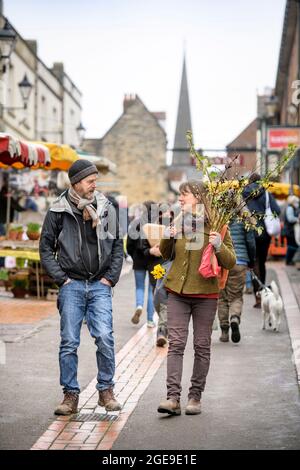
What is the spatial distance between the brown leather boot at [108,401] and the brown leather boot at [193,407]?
1.69ft

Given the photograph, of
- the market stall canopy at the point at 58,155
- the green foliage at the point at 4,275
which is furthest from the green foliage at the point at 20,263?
the market stall canopy at the point at 58,155

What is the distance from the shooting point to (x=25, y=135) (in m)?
34.2

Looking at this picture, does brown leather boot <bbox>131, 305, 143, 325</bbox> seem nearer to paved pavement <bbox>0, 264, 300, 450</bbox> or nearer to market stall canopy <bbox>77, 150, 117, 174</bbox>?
paved pavement <bbox>0, 264, 300, 450</bbox>

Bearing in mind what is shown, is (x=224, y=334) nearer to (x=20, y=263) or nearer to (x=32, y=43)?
(x=20, y=263)

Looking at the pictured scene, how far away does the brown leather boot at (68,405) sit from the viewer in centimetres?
684

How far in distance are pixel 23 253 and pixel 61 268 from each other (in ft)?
27.0

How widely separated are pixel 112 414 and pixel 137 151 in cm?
6523

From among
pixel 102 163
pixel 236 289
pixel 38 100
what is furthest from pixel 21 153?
pixel 38 100

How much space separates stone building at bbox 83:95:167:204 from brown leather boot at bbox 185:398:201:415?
2482 inches

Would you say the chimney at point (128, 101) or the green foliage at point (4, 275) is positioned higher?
the chimney at point (128, 101)

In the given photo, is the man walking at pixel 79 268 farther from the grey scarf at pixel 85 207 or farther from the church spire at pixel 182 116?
the church spire at pixel 182 116

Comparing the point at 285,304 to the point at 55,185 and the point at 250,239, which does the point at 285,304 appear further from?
the point at 55,185
